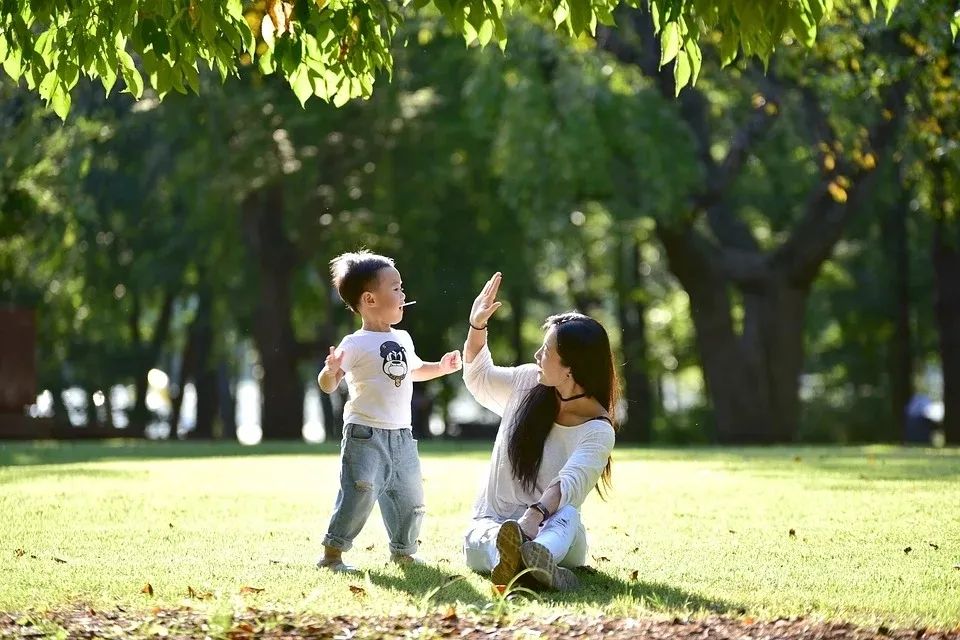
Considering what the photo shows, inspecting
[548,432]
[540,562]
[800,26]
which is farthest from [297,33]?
[540,562]

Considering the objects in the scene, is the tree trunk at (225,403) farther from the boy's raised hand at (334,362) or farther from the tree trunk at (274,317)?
the boy's raised hand at (334,362)

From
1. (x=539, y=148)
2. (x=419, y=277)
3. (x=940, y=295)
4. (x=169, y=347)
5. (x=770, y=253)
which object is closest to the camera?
(x=539, y=148)

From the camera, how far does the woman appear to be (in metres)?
7.77

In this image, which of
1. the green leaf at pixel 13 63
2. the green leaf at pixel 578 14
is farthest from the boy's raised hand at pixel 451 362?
the green leaf at pixel 13 63

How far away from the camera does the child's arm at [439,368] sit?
8.38 metres

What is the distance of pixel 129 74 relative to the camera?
836 cm

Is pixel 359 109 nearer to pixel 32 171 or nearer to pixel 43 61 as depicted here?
pixel 32 171

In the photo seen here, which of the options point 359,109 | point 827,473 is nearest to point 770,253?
point 359,109

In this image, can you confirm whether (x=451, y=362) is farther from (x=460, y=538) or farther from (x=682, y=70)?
(x=682, y=70)

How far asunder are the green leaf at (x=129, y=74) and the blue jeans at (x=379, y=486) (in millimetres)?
2013

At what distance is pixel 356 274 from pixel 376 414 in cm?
75

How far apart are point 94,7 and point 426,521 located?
168 inches

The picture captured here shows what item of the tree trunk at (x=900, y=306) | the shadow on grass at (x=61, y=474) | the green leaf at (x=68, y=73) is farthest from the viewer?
the tree trunk at (x=900, y=306)

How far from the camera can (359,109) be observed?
3092cm
